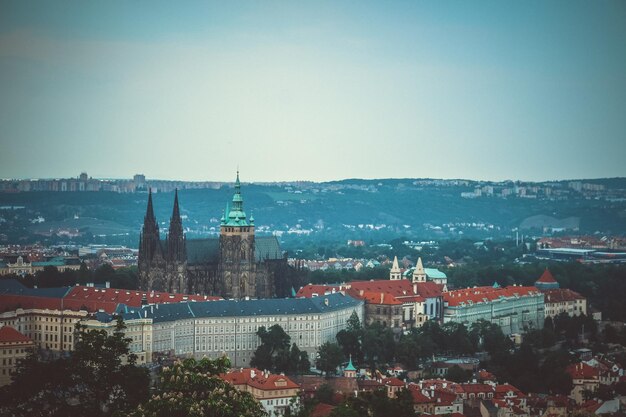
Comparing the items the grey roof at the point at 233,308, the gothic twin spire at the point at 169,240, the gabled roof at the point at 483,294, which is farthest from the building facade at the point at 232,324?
the gabled roof at the point at 483,294

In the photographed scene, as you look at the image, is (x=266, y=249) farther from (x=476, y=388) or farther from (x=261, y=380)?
(x=261, y=380)

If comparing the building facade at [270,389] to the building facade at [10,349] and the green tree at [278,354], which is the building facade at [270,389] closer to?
the green tree at [278,354]

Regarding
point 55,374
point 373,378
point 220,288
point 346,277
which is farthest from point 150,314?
point 346,277

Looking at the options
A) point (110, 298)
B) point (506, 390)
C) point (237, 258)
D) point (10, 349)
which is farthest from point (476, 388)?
Answer: point (237, 258)

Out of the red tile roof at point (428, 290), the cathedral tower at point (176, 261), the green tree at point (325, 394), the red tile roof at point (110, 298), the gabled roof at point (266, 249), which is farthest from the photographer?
the gabled roof at point (266, 249)

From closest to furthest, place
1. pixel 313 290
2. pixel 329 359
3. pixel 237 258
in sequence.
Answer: pixel 329 359, pixel 313 290, pixel 237 258

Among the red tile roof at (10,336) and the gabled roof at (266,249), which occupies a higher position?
the gabled roof at (266,249)

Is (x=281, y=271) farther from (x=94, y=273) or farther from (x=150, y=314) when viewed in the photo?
(x=150, y=314)
